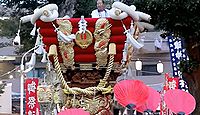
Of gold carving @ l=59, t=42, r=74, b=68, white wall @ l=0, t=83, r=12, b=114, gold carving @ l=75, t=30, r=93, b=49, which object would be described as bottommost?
white wall @ l=0, t=83, r=12, b=114

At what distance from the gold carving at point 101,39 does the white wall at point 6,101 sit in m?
18.6

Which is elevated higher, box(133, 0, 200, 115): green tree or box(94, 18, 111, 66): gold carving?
box(133, 0, 200, 115): green tree

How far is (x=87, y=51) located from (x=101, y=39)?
0.22m

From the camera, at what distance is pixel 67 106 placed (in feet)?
16.1

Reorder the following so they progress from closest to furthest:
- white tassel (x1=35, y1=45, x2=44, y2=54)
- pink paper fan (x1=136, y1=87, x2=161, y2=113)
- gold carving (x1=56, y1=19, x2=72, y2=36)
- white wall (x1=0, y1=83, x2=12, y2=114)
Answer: pink paper fan (x1=136, y1=87, x2=161, y2=113), gold carving (x1=56, y1=19, x2=72, y2=36), white tassel (x1=35, y1=45, x2=44, y2=54), white wall (x1=0, y1=83, x2=12, y2=114)

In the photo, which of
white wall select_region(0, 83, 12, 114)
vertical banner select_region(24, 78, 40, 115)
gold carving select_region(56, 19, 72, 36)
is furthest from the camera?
white wall select_region(0, 83, 12, 114)

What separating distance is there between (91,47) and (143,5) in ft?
6.56

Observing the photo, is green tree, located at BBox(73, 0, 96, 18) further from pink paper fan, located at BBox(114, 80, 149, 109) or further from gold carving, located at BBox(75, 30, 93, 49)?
pink paper fan, located at BBox(114, 80, 149, 109)

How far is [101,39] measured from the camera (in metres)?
4.79

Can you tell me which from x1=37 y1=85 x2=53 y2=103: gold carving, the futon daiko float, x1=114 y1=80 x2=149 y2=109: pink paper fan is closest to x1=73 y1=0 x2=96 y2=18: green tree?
x1=37 y1=85 x2=53 y2=103: gold carving

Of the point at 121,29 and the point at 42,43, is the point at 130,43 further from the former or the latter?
the point at 42,43

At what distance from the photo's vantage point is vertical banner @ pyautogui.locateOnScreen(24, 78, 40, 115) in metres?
13.0

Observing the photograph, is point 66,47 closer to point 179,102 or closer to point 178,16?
point 179,102

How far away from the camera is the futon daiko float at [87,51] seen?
476 cm
